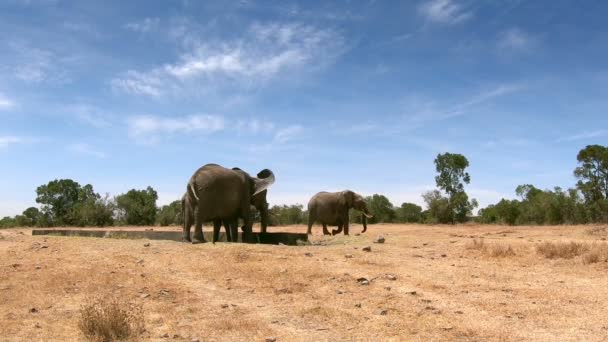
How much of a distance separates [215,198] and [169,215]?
33474 mm

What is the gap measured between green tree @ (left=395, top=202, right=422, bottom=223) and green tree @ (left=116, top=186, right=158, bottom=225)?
23.9 meters

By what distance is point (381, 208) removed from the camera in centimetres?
5441

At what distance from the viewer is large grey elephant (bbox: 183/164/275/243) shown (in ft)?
49.1

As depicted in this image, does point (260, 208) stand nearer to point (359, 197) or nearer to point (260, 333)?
point (359, 197)

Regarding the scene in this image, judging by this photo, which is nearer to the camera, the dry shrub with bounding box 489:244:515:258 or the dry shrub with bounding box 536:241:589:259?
the dry shrub with bounding box 536:241:589:259

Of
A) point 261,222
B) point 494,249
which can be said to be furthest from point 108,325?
point 261,222

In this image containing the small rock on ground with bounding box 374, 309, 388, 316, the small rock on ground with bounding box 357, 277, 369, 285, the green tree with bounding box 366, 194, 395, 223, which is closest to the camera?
the small rock on ground with bounding box 374, 309, 388, 316

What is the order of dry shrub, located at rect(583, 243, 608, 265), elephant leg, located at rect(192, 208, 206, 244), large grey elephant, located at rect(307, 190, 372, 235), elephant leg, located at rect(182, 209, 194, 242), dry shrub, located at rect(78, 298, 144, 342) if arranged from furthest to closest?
1. large grey elephant, located at rect(307, 190, 372, 235)
2. elephant leg, located at rect(182, 209, 194, 242)
3. elephant leg, located at rect(192, 208, 206, 244)
4. dry shrub, located at rect(583, 243, 608, 265)
5. dry shrub, located at rect(78, 298, 144, 342)

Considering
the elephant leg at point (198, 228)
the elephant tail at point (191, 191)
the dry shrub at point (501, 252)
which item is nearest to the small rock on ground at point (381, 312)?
the dry shrub at point (501, 252)

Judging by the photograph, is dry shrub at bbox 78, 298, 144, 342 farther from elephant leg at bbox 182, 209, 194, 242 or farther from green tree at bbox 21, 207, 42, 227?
green tree at bbox 21, 207, 42, 227

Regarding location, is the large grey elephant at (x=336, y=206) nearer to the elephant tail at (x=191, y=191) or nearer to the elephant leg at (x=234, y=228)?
the elephant leg at (x=234, y=228)

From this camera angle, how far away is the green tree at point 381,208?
53478 mm

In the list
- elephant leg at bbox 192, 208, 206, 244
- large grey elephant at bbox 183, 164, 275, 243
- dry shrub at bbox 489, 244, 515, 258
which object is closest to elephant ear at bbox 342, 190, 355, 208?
large grey elephant at bbox 183, 164, 275, 243

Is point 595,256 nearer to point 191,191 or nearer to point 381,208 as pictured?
point 191,191
